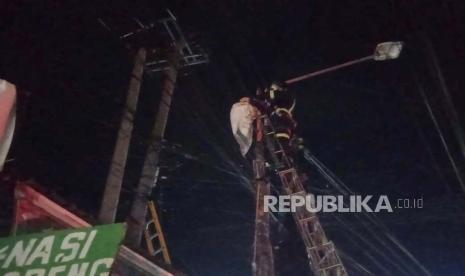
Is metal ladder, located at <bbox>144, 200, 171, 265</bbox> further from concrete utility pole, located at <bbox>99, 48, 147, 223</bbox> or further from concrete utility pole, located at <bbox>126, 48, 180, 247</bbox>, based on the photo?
concrete utility pole, located at <bbox>99, 48, 147, 223</bbox>

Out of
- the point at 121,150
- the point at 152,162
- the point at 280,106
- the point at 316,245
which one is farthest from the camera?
the point at 316,245

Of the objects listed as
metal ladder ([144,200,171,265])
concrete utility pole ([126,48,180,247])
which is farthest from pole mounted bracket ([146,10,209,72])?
metal ladder ([144,200,171,265])

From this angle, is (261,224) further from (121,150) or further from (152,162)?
(121,150)

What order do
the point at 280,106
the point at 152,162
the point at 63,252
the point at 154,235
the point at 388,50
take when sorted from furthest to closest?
the point at 154,235 < the point at 280,106 < the point at 152,162 < the point at 388,50 < the point at 63,252

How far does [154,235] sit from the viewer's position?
9477 mm

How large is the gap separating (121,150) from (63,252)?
1942mm

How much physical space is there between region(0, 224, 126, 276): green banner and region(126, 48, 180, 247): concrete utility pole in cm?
74

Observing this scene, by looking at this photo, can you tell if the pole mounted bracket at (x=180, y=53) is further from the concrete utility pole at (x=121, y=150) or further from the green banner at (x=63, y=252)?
the green banner at (x=63, y=252)

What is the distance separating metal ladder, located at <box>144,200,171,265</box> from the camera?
30.5 feet

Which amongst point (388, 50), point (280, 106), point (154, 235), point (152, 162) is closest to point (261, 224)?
point (152, 162)

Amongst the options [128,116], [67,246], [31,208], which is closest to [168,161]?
[128,116]

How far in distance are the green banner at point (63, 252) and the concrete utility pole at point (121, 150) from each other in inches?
38.2

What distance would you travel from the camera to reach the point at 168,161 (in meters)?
10.2

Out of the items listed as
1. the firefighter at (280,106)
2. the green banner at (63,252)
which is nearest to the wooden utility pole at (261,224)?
the firefighter at (280,106)
